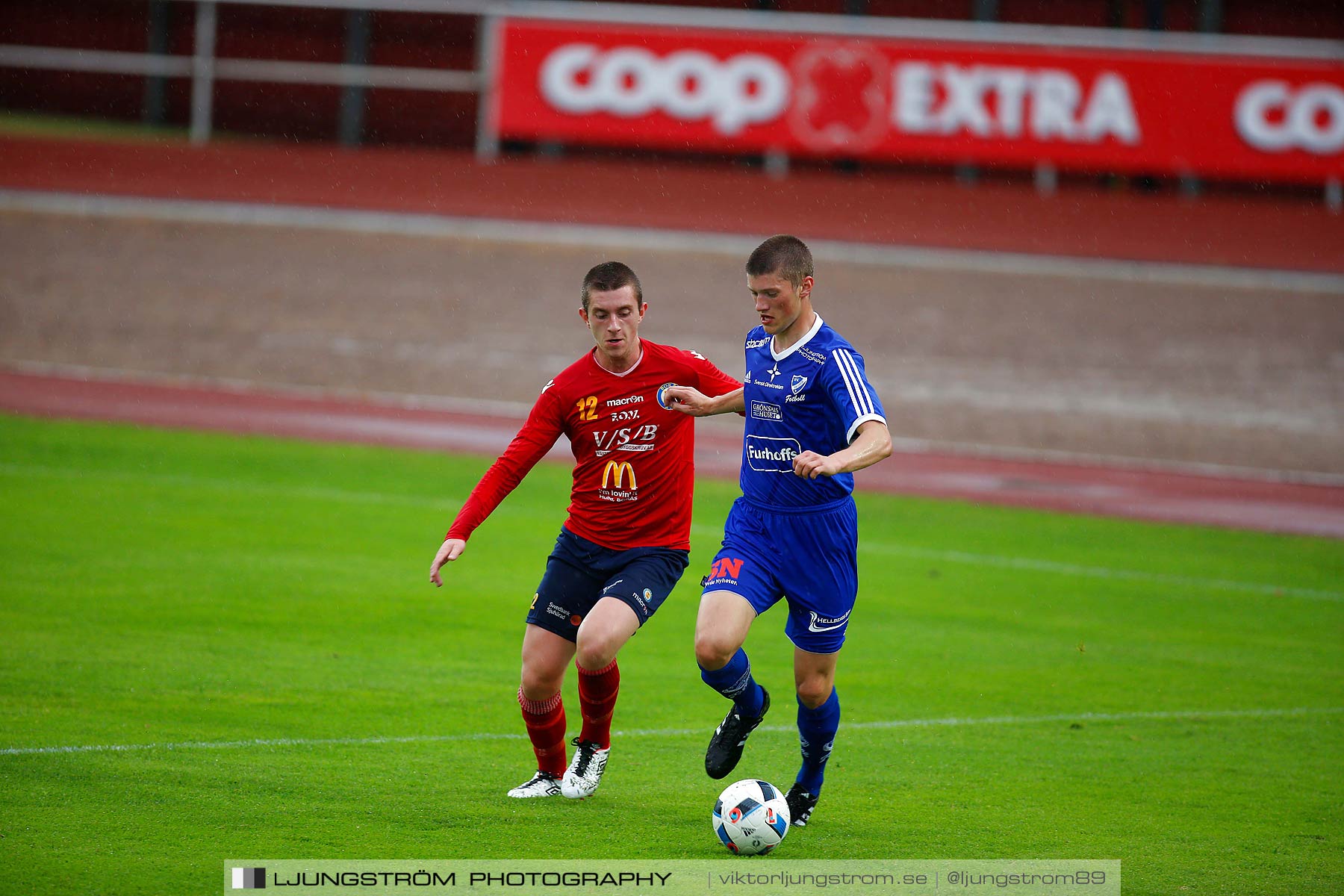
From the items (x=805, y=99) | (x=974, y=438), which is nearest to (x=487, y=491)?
(x=974, y=438)

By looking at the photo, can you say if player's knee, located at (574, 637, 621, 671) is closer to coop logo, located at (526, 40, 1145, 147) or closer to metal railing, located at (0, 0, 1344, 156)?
coop logo, located at (526, 40, 1145, 147)

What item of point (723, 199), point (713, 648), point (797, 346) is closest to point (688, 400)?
point (797, 346)

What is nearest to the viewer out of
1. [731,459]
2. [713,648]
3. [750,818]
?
[750,818]

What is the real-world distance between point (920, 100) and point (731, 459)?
9007 millimetres

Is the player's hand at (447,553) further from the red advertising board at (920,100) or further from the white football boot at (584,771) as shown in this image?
the red advertising board at (920,100)

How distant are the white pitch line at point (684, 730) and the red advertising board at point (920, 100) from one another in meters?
16.1

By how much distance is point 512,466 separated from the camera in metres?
6.69

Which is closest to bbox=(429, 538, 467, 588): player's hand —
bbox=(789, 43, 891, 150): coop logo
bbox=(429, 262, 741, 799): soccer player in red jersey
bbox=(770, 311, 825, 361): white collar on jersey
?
bbox=(429, 262, 741, 799): soccer player in red jersey

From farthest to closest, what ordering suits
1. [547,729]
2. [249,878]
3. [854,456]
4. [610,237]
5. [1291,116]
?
[610,237], [1291,116], [547,729], [854,456], [249,878]

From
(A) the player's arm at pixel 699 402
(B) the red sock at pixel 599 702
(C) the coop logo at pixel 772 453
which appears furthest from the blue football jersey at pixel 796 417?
(B) the red sock at pixel 599 702

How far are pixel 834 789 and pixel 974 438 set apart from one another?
12.3m

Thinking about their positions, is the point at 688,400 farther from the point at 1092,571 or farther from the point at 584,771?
the point at 1092,571

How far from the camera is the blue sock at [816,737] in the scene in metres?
6.47

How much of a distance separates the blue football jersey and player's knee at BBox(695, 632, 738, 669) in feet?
2.21
